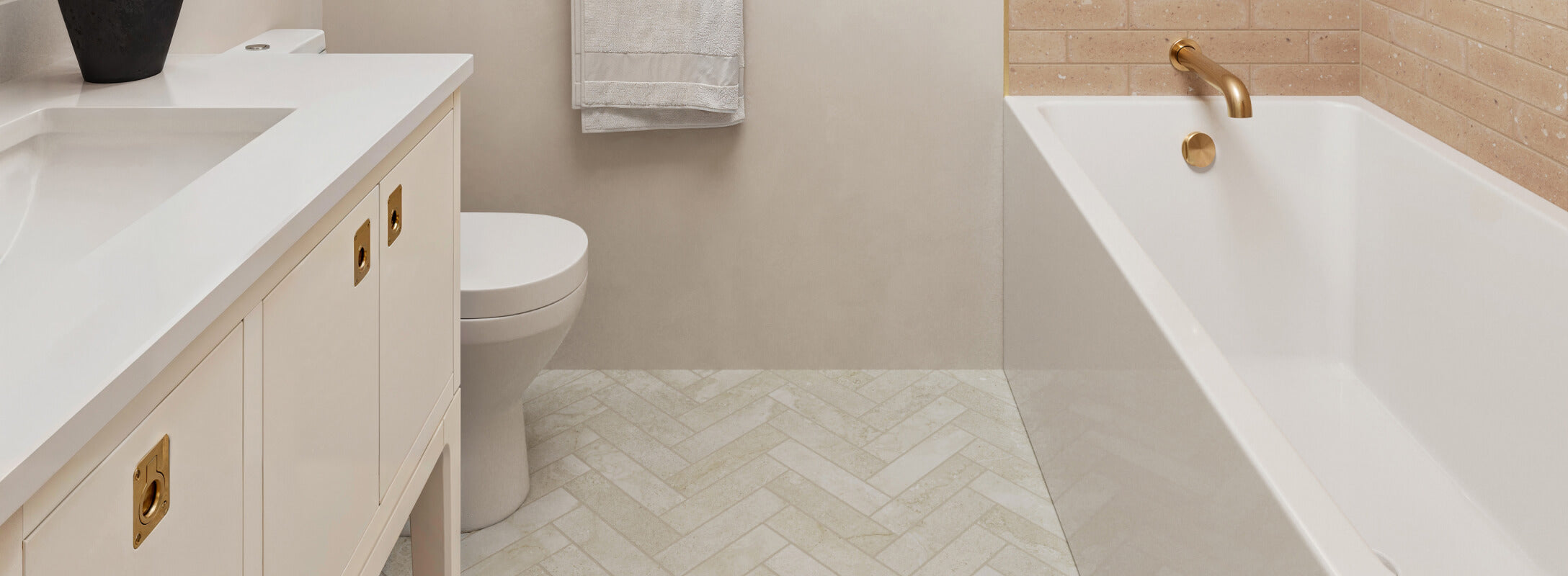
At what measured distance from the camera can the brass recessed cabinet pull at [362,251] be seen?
1021mm

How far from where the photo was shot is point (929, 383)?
8.26ft

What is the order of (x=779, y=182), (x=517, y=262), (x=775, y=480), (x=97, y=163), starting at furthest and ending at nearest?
Answer: (x=779, y=182), (x=775, y=480), (x=517, y=262), (x=97, y=163)

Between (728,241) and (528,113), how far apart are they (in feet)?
1.63

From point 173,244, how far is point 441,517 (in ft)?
2.51

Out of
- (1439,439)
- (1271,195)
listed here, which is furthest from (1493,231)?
(1271,195)

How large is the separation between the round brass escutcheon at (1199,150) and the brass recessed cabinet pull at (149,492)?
2.04 m

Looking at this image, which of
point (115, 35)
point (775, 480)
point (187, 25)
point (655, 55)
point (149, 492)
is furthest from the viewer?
point (655, 55)

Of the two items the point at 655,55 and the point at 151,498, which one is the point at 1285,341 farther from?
the point at 151,498

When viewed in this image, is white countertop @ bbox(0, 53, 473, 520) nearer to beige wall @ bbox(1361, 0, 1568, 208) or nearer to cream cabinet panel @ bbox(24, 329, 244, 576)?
cream cabinet panel @ bbox(24, 329, 244, 576)

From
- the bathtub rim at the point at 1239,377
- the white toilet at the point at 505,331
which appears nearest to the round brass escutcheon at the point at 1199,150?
the bathtub rim at the point at 1239,377

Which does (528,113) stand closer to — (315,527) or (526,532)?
(526,532)

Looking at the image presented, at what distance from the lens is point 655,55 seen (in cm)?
229

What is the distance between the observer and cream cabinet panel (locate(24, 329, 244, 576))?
0.60 metres

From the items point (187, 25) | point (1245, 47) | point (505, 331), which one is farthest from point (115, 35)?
point (1245, 47)
